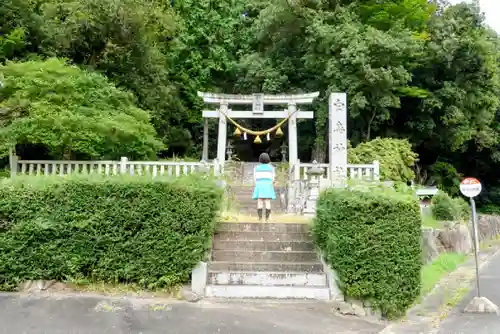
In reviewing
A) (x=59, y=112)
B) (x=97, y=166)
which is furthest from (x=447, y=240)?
(x=59, y=112)

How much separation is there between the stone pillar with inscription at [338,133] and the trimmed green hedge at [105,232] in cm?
356

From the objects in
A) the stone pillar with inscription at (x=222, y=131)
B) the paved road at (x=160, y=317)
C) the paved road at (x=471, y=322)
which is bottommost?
the paved road at (x=471, y=322)

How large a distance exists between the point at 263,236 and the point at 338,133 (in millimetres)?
2992

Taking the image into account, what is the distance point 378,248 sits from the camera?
6617 mm

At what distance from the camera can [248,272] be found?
736 centimetres

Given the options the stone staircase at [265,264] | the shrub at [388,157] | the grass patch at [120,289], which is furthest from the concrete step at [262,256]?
the shrub at [388,157]

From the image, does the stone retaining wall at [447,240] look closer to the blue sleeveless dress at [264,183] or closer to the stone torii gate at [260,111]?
the blue sleeveless dress at [264,183]

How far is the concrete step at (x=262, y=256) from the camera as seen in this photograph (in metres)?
7.88

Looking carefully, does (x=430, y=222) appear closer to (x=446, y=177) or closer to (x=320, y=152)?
(x=320, y=152)

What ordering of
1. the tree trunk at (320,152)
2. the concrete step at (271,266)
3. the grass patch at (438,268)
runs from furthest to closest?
the tree trunk at (320,152), the grass patch at (438,268), the concrete step at (271,266)

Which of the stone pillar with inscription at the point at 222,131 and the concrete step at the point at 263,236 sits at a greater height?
the stone pillar with inscription at the point at 222,131

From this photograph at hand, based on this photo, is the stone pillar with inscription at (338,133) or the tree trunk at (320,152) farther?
the tree trunk at (320,152)

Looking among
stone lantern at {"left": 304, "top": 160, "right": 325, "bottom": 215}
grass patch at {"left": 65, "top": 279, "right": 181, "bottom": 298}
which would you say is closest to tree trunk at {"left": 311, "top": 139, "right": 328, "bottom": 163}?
stone lantern at {"left": 304, "top": 160, "right": 325, "bottom": 215}

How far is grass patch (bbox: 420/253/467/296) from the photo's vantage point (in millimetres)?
9938
